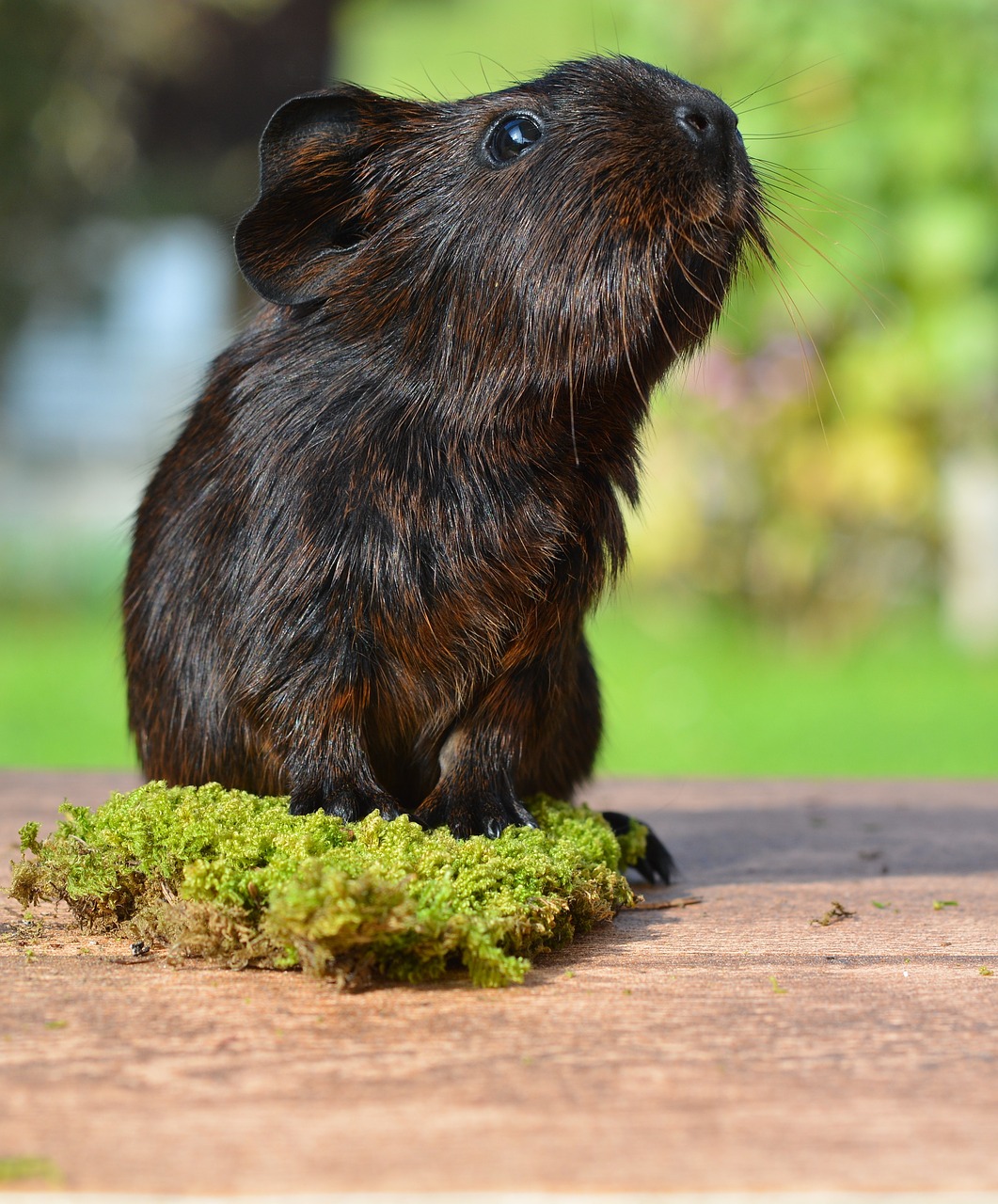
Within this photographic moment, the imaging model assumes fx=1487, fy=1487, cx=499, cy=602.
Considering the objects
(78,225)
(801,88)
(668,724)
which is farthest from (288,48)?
(668,724)

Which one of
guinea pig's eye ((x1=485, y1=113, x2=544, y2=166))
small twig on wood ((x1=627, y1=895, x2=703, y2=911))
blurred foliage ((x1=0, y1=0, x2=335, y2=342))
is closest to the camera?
guinea pig's eye ((x1=485, y1=113, x2=544, y2=166))

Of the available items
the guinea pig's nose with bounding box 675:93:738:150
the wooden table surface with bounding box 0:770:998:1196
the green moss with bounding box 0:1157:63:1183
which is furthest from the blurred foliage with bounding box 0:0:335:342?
the green moss with bounding box 0:1157:63:1183

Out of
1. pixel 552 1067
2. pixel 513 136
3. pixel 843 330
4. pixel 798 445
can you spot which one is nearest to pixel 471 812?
pixel 552 1067

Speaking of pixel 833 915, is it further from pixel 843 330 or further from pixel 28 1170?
pixel 843 330

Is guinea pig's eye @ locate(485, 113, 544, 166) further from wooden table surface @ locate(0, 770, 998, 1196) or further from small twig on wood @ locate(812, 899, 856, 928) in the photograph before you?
small twig on wood @ locate(812, 899, 856, 928)

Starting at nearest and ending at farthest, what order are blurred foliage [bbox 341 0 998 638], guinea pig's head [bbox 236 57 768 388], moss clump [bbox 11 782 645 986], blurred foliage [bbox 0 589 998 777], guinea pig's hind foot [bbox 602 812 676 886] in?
moss clump [bbox 11 782 645 986] < guinea pig's head [bbox 236 57 768 388] < guinea pig's hind foot [bbox 602 812 676 886] < blurred foliage [bbox 0 589 998 777] < blurred foliage [bbox 341 0 998 638]

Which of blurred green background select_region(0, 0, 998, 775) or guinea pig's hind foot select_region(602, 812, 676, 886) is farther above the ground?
blurred green background select_region(0, 0, 998, 775)

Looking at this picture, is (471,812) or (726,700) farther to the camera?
(726,700)

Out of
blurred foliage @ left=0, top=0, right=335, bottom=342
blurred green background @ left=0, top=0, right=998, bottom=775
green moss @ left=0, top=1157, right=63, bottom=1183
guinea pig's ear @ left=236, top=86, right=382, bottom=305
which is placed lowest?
green moss @ left=0, top=1157, right=63, bottom=1183

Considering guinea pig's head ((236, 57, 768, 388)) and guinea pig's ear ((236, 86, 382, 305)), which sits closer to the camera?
guinea pig's head ((236, 57, 768, 388))
